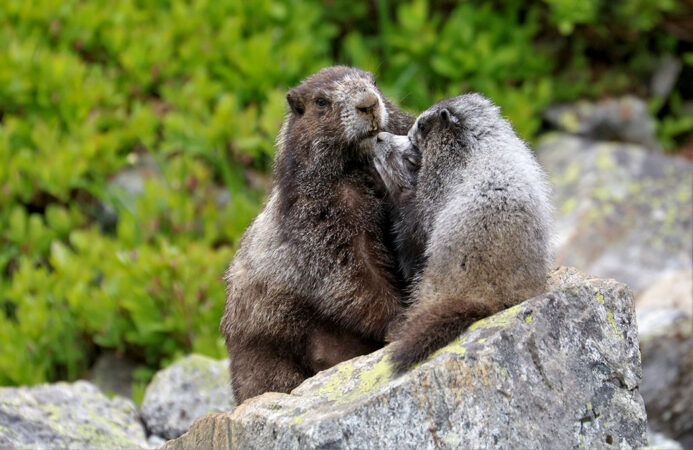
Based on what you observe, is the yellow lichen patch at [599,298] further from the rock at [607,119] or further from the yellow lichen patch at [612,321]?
the rock at [607,119]

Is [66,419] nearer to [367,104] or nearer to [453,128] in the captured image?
[367,104]

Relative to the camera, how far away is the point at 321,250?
4910 mm

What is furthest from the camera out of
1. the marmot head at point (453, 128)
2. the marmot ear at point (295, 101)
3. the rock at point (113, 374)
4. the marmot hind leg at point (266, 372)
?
the rock at point (113, 374)

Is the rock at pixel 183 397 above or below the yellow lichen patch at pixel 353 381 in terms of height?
below

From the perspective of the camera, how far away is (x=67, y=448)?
5.67m

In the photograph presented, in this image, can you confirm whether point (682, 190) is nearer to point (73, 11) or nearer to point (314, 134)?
point (314, 134)

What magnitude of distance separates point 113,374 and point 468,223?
17.1 ft

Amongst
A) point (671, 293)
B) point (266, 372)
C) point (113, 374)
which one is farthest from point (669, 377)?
point (113, 374)

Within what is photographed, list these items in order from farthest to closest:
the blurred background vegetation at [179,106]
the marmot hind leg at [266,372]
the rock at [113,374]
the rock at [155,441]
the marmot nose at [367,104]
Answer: the rock at [113,374] < the blurred background vegetation at [179,106] < the rock at [155,441] < the marmot hind leg at [266,372] < the marmot nose at [367,104]

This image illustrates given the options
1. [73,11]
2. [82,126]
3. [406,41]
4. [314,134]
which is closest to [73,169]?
[82,126]

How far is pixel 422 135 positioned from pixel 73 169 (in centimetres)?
528

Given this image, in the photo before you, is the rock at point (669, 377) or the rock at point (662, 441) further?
the rock at point (669, 377)

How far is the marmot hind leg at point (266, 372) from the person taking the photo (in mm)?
5141

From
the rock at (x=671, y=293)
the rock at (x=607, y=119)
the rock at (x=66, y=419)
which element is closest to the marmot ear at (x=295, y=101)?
the rock at (x=66, y=419)
